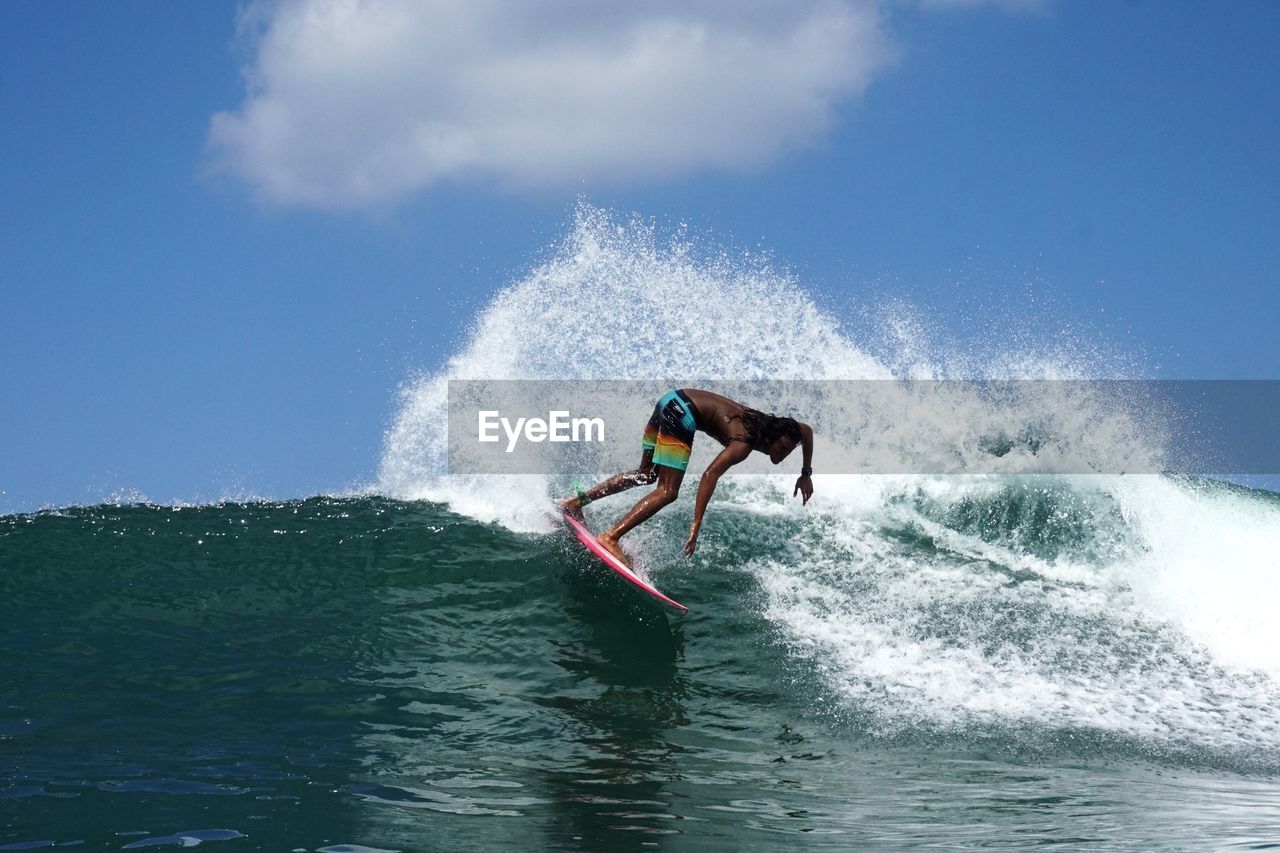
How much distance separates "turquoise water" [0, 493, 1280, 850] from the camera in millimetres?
4480

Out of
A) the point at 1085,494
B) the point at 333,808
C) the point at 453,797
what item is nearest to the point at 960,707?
the point at 453,797

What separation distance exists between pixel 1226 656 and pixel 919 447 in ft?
15.5

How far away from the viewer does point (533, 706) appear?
6.78m

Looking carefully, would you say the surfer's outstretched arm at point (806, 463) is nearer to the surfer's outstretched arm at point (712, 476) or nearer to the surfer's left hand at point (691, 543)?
the surfer's outstretched arm at point (712, 476)

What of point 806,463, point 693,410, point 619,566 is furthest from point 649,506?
point 806,463

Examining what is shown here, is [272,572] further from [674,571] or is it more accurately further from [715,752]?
[715,752]

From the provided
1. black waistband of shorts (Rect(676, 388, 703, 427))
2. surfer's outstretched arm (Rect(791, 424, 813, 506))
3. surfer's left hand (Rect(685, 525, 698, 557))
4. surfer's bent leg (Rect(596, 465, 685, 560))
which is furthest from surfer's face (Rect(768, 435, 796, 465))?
surfer's left hand (Rect(685, 525, 698, 557))

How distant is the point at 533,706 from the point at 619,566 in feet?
5.59

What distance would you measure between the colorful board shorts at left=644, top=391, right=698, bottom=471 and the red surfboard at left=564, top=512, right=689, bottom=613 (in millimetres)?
868

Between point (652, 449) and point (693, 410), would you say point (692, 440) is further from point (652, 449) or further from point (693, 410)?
point (652, 449)

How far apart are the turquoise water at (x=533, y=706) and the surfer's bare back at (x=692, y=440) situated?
908 millimetres

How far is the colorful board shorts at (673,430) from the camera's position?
8.52m

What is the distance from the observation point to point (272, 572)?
9.27 m

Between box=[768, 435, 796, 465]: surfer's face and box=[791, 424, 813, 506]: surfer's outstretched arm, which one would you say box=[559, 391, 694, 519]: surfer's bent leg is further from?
box=[791, 424, 813, 506]: surfer's outstretched arm
